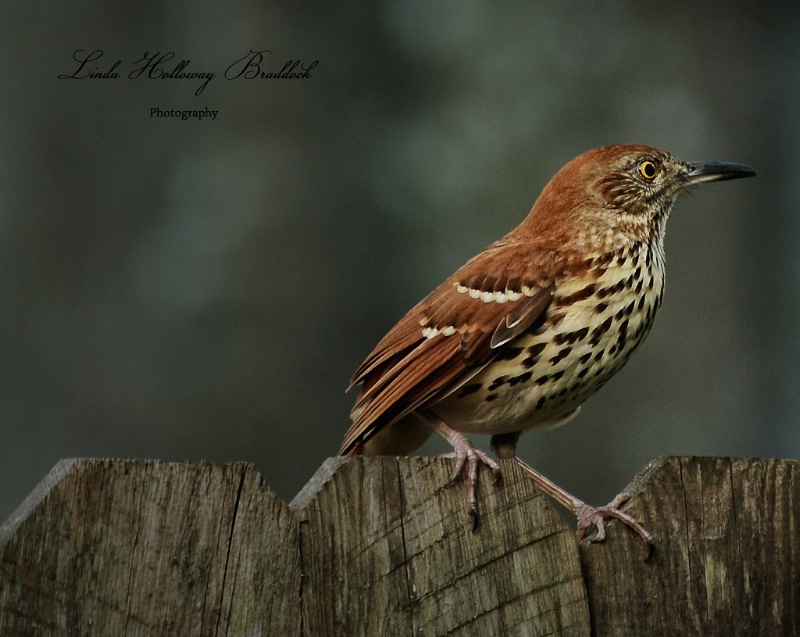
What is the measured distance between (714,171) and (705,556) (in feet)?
6.41

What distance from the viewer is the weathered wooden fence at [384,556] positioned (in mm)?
1749

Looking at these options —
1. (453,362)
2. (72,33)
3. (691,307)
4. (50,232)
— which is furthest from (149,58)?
(691,307)

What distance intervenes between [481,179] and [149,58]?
143cm

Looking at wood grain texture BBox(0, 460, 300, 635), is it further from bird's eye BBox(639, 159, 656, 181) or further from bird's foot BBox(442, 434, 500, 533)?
bird's eye BBox(639, 159, 656, 181)

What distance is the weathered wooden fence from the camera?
175 cm

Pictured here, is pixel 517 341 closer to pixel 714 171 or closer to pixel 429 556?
pixel 714 171

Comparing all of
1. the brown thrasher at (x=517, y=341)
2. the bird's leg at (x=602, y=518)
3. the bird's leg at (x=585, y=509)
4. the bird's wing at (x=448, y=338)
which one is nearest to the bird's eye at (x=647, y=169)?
the brown thrasher at (x=517, y=341)

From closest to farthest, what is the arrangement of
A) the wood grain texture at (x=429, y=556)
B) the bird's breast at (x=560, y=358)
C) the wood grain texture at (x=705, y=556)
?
the wood grain texture at (x=429, y=556)
the wood grain texture at (x=705, y=556)
the bird's breast at (x=560, y=358)

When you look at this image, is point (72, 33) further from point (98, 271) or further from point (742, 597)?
point (742, 597)

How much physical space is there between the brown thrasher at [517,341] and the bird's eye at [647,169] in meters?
0.34

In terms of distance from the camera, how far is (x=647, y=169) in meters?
3.76

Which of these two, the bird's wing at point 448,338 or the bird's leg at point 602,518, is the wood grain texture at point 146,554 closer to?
the bird's leg at point 602,518

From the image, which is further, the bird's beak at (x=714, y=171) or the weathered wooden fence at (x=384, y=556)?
the bird's beak at (x=714, y=171)

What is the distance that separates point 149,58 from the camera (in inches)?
172
